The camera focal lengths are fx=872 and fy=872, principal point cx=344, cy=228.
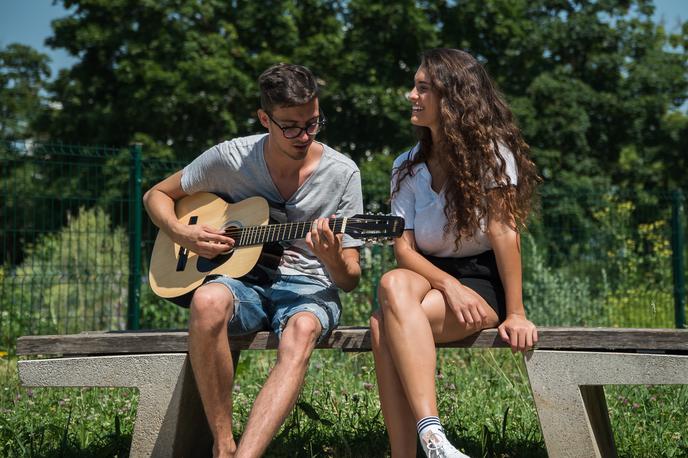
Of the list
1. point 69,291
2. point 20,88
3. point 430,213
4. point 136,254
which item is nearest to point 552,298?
point 136,254

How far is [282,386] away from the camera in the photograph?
2.92 meters

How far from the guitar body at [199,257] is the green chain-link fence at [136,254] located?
2.93 metres

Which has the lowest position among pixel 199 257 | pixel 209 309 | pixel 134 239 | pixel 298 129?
pixel 209 309

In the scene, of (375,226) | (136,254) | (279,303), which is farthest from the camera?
(136,254)

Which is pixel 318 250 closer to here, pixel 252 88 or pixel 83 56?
pixel 252 88

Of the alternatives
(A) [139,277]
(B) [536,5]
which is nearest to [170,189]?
(A) [139,277]

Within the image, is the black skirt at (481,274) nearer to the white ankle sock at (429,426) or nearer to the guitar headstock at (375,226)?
the guitar headstock at (375,226)

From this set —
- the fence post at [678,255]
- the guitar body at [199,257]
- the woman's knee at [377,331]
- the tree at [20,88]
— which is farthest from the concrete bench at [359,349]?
the tree at [20,88]

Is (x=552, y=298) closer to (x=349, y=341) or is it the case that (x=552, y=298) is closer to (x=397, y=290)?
(x=349, y=341)

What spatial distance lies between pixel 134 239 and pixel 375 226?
13.7 ft

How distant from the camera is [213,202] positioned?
3703 mm

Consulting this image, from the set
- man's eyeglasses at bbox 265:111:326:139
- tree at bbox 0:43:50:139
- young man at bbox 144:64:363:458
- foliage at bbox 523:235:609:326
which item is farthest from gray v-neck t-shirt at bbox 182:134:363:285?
tree at bbox 0:43:50:139

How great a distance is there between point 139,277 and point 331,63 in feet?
37.9

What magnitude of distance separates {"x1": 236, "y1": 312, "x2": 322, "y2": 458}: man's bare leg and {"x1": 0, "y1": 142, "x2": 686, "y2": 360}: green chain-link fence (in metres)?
3.90
